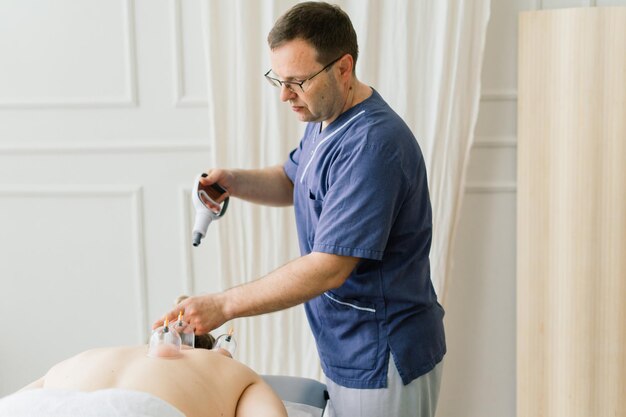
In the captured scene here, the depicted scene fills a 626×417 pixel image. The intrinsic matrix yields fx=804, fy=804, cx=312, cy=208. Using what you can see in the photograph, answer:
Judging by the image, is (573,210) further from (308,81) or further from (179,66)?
(179,66)

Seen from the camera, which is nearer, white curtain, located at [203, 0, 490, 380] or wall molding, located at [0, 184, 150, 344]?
white curtain, located at [203, 0, 490, 380]

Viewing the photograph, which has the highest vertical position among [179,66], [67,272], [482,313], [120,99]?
[179,66]

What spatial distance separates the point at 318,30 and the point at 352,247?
47 cm

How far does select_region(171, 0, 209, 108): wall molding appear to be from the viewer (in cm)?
256

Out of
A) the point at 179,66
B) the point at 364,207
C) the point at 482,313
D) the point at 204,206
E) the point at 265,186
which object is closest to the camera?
the point at 364,207

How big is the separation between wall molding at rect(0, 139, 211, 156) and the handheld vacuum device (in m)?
0.56

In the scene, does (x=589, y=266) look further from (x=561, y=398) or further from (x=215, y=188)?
(x=215, y=188)

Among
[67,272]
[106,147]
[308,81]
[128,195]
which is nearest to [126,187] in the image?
[128,195]

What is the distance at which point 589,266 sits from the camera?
95.8 inches

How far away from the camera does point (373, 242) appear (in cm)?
164

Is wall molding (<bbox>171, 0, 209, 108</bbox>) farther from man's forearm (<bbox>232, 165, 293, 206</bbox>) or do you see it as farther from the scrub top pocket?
the scrub top pocket

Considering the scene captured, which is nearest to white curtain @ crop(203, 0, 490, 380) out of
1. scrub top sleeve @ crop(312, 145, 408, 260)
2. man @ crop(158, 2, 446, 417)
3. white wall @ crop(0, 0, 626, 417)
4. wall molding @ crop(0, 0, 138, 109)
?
white wall @ crop(0, 0, 626, 417)

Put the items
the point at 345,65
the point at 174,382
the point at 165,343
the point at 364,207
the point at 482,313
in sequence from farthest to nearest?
the point at 482,313 → the point at 345,65 → the point at 364,207 → the point at 165,343 → the point at 174,382

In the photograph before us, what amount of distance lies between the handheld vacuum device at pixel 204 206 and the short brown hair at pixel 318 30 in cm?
45
